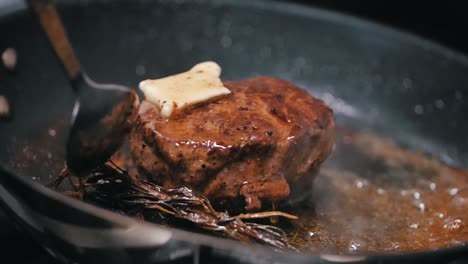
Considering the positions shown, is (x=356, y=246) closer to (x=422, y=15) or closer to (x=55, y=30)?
(x=55, y=30)

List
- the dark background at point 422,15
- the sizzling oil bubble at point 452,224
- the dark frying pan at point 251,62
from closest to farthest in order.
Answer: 1. the sizzling oil bubble at point 452,224
2. the dark frying pan at point 251,62
3. the dark background at point 422,15

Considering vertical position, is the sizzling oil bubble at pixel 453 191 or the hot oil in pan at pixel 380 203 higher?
the hot oil in pan at pixel 380 203

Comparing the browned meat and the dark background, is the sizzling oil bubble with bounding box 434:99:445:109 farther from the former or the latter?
the dark background


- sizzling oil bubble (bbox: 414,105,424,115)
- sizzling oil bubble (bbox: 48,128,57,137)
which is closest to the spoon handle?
sizzling oil bubble (bbox: 48,128,57,137)

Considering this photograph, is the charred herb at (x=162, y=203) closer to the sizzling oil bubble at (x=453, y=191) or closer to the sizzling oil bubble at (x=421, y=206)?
the sizzling oil bubble at (x=421, y=206)

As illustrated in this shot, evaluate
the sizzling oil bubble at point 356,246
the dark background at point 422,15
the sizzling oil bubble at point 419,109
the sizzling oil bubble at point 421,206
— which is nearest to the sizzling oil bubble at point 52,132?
the sizzling oil bubble at point 356,246

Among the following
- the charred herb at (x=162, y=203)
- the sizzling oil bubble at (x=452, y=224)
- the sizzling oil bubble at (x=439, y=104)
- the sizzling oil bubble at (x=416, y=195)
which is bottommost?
the sizzling oil bubble at (x=416, y=195)

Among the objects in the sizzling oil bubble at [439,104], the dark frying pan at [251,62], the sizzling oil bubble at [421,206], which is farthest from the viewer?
the sizzling oil bubble at [439,104]

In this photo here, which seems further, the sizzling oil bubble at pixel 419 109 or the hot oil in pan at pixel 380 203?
the sizzling oil bubble at pixel 419 109
